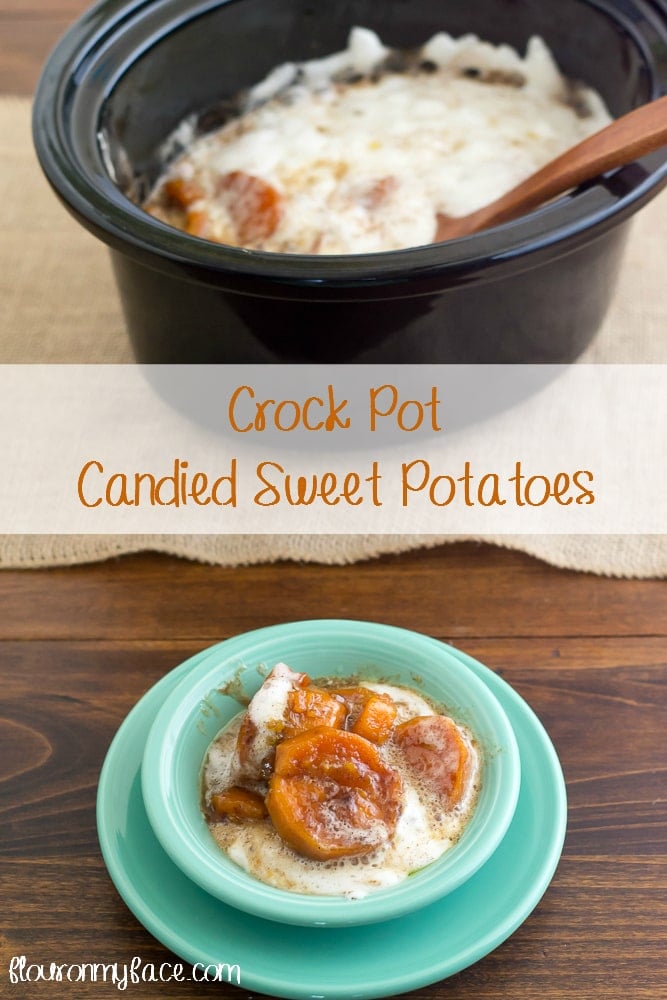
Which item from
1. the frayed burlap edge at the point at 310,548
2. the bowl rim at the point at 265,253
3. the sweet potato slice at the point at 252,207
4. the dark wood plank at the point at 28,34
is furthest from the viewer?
the dark wood plank at the point at 28,34

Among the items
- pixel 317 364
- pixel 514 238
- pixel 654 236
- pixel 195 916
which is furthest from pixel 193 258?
pixel 654 236

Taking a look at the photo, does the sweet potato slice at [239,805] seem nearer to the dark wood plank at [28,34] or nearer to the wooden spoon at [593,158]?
the wooden spoon at [593,158]

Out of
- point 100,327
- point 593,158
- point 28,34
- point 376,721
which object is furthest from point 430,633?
point 28,34

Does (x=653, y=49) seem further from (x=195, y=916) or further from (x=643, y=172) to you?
(x=195, y=916)

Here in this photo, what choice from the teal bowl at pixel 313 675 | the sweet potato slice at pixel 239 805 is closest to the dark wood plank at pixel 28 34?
the teal bowl at pixel 313 675

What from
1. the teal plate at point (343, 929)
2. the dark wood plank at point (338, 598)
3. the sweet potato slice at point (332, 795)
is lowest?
the dark wood plank at point (338, 598)

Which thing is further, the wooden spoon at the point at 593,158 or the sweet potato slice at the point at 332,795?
the wooden spoon at the point at 593,158

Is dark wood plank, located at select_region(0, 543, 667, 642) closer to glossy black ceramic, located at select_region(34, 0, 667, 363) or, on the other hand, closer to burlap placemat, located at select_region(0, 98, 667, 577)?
burlap placemat, located at select_region(0, 98, 667, 577)
